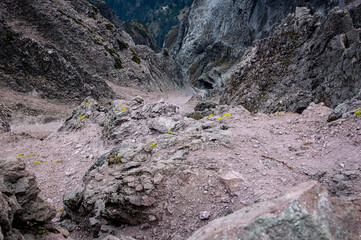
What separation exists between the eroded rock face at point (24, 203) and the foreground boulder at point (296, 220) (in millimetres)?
4095

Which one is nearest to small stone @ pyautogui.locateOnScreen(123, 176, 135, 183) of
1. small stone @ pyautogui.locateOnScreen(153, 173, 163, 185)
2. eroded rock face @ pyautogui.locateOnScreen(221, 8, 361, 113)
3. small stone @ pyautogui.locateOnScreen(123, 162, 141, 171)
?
small stone @ pyautogui.locateOnScreen(153, 173, 163, 185)

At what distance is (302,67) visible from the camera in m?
20.7

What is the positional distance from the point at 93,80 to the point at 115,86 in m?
10.1

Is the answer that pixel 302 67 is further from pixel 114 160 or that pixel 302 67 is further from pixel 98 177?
pixel 98 177

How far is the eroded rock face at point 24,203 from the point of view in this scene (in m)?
4.58

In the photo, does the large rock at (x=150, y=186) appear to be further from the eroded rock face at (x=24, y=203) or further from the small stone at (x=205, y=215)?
the eroded rock face at (x=24, y=203)

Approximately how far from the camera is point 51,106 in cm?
2748

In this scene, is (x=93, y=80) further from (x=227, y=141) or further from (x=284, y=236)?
(x=284, y=236)

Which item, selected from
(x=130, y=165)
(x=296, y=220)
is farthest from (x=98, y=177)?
(x=296, y=220)

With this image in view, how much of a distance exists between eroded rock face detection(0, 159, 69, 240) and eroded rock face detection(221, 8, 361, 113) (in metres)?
18.0

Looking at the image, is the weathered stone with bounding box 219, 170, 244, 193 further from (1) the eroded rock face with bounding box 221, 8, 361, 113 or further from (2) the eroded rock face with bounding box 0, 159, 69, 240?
(1) the eroded rock face with bounding box 221, 8, 361, 113

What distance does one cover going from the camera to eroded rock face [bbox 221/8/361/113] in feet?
54.0

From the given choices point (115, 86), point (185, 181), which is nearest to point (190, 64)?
point (115, 86)

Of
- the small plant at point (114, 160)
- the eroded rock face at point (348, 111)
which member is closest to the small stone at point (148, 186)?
the small plant at point (114, 160)
